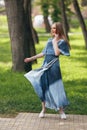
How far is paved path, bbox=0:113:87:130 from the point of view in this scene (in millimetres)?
7984

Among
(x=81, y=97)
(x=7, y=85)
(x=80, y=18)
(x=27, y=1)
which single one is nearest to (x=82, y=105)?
(x=81, y=97)

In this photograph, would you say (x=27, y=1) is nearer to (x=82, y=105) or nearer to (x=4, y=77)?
(x=4, y=77)

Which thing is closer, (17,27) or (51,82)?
(51,82)

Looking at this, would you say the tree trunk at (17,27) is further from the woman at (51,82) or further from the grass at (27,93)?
the woman at (51,82)

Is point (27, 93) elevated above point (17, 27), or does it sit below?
below

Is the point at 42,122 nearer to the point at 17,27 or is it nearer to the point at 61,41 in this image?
the point at 61,41

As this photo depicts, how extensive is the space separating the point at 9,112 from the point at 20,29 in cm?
Result: 637

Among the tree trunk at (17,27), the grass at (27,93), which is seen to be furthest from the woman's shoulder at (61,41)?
the tree trunk at (17,27)

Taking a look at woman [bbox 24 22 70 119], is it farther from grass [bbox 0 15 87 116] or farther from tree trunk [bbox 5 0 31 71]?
tree trunk [bbox 5 0 31 71]

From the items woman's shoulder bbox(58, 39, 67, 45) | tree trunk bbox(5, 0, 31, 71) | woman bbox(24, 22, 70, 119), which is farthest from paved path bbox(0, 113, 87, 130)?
tree trunk bbox(5, 0, 31, 71)

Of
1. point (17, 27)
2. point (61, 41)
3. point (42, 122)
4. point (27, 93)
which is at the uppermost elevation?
point (61, 41)

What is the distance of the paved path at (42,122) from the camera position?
7.98 meters

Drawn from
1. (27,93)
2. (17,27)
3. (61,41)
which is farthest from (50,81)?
(17,27)

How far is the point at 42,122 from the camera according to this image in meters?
Result: 8.38
